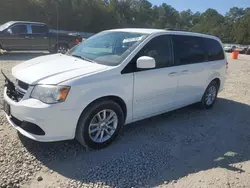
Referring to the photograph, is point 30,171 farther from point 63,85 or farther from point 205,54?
point 205,54

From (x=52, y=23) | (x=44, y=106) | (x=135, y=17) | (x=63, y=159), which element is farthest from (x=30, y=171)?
(x=135, y=17)

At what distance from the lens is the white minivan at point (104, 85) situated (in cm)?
314

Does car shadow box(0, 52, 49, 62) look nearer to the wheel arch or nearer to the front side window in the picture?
the front side window

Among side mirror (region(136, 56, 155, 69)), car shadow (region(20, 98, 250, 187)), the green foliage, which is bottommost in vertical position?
car shadow (region(20, 98, 250, 187))

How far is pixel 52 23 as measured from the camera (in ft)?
159

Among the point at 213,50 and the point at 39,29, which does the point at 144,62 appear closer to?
the point at 213,50

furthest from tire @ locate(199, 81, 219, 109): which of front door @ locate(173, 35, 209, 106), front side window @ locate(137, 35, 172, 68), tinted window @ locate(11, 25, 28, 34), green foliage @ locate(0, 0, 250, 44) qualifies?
tinted window @ locate(11, 25, 28, 34)

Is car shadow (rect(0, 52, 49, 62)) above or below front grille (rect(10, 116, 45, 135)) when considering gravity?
below

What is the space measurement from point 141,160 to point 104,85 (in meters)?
1.16

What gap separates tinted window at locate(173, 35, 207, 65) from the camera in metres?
4.67

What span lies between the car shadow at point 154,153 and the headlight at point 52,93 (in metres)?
0.84

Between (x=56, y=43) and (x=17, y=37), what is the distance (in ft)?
6.81

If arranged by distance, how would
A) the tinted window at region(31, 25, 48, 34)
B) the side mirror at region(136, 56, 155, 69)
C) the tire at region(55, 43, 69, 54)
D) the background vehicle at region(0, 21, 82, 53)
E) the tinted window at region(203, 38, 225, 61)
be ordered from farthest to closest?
the tire at region(55, 43, 69, 54) < the tinted window at region(31, 25, 48, 34) < the background vehicle at region(0, 21, 82, 53) < the tinted window at region(203, 38, 225, 61) < the side mirror at region(136, 56, 155, 69)

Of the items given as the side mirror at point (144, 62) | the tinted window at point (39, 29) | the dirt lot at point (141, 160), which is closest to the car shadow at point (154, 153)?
the dirt lot at point (141, 160)
